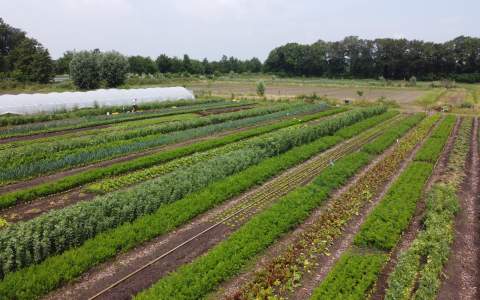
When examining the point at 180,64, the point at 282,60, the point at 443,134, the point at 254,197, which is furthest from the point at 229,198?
the point at 282,60

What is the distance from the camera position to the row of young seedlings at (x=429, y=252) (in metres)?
8.38

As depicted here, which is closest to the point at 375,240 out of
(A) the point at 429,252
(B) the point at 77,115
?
(A) the point at 429,252

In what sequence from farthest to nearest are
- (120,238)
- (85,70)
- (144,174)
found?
1. (85,70)
2. (144,174)
3. (120,238)

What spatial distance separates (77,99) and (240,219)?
3368 centimetres

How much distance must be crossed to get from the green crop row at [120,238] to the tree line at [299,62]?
4874cm

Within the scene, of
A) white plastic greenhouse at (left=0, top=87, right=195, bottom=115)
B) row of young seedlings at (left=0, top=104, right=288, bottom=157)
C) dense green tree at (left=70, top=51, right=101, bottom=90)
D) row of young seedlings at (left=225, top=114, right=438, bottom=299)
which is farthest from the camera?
dense green tree at (left=70, top=51, right=101, bottom=90)

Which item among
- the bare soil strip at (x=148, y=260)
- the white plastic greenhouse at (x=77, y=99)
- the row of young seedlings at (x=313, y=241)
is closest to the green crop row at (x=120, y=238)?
the bare soil strip at (x=148, y=260)

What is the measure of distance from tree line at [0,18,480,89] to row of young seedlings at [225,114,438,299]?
51.4 m

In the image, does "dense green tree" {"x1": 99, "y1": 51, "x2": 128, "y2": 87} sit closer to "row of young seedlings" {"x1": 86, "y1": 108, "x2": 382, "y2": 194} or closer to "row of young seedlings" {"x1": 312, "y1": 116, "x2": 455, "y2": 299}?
"row of young seedlings" {"x1": 86, "y1": 108, "x2": 382, "y2": 194}

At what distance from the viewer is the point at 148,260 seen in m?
9.95

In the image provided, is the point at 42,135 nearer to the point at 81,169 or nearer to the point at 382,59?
the point at 81,169

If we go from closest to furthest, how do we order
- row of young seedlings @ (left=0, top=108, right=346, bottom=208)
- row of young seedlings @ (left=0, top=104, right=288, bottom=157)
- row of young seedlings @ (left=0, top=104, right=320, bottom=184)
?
1. row of young seedlings @ (left=0, top=108, right=346, bottom=208)
2. row of young seedlings @ (left=0, top=104, right=320, bottom=184)
3. row of young seedlings @ (left=0, top=104, right=288, bottom=157)

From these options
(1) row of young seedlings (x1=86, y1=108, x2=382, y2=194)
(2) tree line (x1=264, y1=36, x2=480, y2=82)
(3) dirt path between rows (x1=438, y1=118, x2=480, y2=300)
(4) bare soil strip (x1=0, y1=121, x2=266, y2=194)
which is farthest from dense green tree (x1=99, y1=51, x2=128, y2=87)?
(2) tree line (x1=264, y1=36, x2=480, y2=82)

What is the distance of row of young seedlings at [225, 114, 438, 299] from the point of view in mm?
8711
